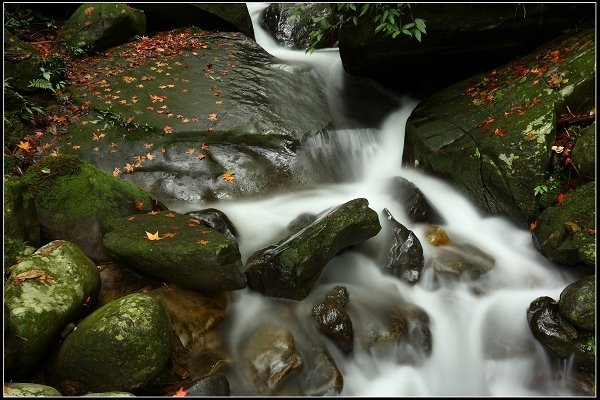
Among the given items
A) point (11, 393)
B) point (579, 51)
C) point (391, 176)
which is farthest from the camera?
point (391, 176)

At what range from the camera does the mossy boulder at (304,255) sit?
502 centimetres

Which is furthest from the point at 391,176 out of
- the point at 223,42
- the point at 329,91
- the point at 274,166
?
the point at 223,42

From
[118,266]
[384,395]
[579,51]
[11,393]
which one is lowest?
[384,395]

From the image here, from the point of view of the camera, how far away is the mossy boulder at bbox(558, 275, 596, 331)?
4418mm

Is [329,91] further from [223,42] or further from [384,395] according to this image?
[384,395]

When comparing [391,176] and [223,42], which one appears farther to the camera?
[223,42]

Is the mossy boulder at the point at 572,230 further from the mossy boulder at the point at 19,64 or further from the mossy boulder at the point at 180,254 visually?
the mossy boulder at the point at 19,64

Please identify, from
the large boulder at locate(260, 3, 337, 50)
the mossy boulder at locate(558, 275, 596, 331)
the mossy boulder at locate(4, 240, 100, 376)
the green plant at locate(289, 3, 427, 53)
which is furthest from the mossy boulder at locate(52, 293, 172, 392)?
the large boulder at locate(260, 3, 337, 50)

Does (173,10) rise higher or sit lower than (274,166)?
higher

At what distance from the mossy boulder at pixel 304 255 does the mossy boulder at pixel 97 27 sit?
7.28m

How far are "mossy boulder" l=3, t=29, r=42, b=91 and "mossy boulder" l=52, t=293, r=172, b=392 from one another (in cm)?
566

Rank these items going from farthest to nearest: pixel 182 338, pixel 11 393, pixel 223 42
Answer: pixel 223 42
pixel 182 338
pixel 11 393

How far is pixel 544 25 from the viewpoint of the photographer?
718cm

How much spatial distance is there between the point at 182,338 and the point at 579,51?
7022mm
